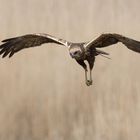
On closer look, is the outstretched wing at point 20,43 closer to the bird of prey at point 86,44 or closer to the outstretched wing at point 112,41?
the bird of prey at point 86,44

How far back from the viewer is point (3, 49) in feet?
43.7

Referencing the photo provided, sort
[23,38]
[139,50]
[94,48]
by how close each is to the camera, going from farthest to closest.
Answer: [23,38] → [94,48] → [139,50]

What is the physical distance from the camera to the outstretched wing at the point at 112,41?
37.7ft

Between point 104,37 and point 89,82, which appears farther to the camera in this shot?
point 89,82

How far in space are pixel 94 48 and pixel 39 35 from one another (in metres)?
1.13

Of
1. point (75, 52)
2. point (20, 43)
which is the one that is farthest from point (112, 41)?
point (20, 43)

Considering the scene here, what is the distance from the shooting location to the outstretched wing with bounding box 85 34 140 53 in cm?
1148

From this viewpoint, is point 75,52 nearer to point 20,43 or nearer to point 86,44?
point 86,44

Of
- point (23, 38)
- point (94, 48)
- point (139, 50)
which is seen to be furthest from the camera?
point (23, 38)

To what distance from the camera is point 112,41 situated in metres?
12.0

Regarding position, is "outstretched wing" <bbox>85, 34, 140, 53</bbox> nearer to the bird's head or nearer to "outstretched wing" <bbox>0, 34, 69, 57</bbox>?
the bird's head

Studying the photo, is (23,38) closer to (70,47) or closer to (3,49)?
(3,49)

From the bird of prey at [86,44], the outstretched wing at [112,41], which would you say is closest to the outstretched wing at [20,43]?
the bird of prey at [86,44]

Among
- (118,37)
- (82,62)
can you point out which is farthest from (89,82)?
(118,37)
